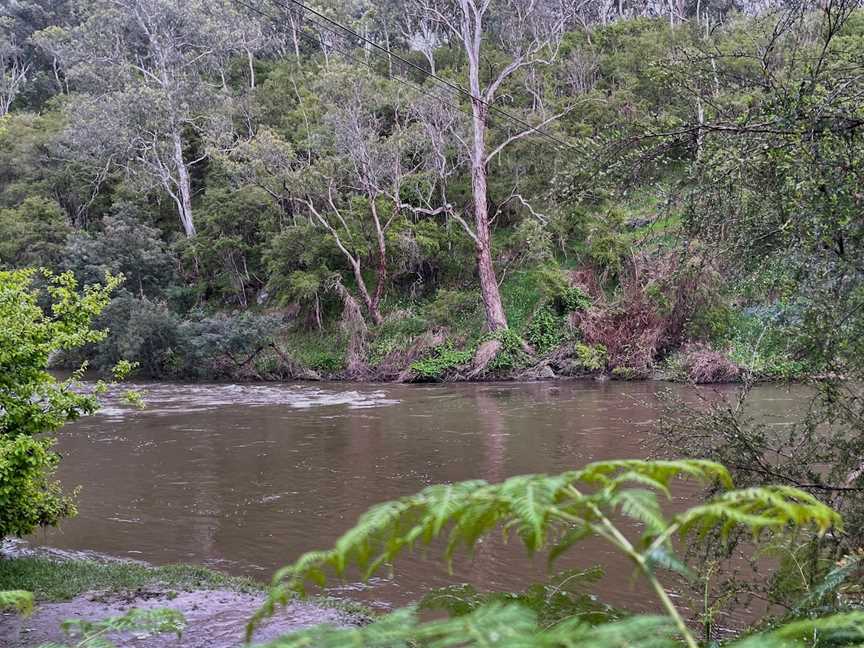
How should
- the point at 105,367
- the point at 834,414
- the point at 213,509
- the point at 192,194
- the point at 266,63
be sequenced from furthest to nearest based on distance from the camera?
1. the point at 266,63
2. the point at 192,194
3. the point at 105,367
4. the point at 213,509
5. the point at 834,414

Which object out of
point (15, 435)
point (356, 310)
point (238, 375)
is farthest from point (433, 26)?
point (15, 435)

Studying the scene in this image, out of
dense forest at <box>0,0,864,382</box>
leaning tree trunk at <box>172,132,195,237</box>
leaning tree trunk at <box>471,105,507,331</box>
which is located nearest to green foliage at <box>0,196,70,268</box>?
dense forest at <box>0,0,864,382</box>

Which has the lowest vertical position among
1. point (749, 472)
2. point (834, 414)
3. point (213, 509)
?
point (213, 509)

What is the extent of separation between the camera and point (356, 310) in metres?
29.6

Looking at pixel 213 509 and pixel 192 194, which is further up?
pixel 192 194

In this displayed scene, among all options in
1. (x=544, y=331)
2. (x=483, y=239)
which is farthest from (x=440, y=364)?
(x=483, y=239)

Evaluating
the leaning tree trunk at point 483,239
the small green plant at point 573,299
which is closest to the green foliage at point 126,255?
the leaning tree trunk at point 483,239

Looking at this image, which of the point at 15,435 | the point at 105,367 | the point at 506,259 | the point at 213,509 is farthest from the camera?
the point at 506,259

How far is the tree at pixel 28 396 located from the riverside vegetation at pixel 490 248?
0.13 ft

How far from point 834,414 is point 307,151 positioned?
100ft

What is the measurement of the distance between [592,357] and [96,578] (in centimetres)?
1934

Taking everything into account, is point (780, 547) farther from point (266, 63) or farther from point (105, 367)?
point (266, 63)

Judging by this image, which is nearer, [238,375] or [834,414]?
[834,414]

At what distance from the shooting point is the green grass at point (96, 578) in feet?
23.9
